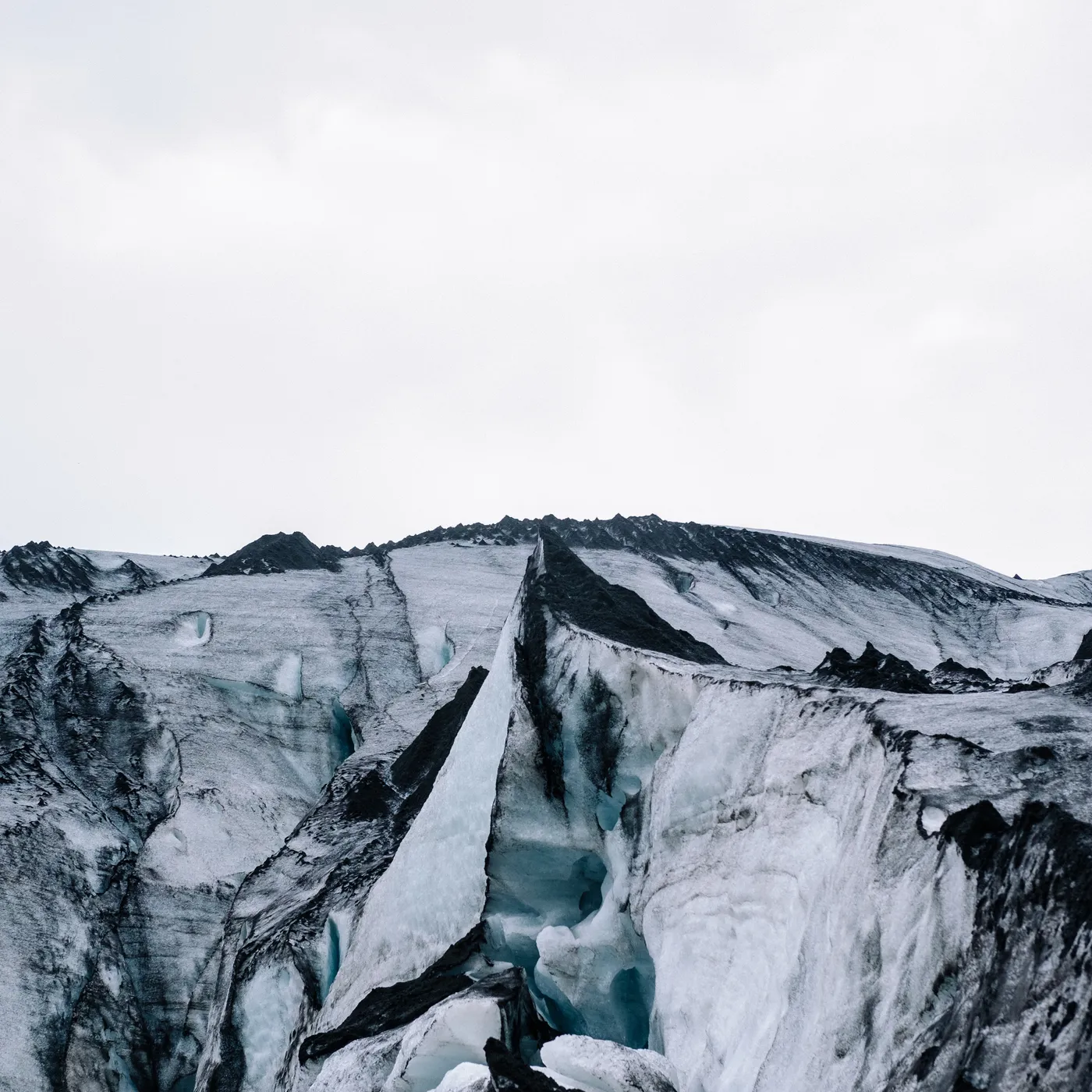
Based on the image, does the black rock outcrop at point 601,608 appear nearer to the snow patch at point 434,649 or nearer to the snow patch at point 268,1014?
the snow patch at point 268,1014

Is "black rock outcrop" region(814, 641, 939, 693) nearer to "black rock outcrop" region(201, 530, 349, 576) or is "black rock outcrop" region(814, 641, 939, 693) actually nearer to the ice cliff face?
the ice cliff face

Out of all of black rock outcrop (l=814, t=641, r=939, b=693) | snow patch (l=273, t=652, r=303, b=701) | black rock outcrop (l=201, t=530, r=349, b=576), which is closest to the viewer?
black rock outcrop (l=814, t=641, r=939, b=693)

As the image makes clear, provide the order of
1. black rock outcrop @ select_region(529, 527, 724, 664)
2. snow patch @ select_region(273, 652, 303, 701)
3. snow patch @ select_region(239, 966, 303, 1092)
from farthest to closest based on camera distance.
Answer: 1. snow patch @ select_region(273, 652, 303, 701)
2. snow patch @ select_region(239, 966, 303, 1092)
3. black rock outcrop @ select_region(529, 527, 724, 664)

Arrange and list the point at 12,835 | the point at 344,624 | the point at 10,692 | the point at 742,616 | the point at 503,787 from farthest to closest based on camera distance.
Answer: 1. the point at 742,616
2. the point at 344,624
3. the point at 10,692
4. the point at 12,835
5. the point at 503,787

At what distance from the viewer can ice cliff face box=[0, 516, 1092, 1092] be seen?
7.18 m

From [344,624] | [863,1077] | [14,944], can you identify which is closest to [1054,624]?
[344,624]

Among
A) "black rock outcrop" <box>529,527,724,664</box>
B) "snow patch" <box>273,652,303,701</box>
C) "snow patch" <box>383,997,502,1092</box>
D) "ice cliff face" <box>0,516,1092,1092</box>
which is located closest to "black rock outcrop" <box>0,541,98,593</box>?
"ice cliff face" <box>0,516,1092,1092</box>

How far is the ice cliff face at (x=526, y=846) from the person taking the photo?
7.18 metres

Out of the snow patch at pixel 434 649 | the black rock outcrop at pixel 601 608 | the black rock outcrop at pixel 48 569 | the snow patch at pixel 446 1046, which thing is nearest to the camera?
the snow patch at pixel 446 1046

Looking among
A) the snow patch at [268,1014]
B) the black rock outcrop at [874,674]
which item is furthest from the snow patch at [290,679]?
the black rock outcrop at [874,674]

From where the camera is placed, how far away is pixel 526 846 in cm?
1370

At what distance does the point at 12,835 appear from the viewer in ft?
66.1

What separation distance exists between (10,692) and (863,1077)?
2155 centimetres

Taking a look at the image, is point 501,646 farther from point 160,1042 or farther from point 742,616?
point 742,616
